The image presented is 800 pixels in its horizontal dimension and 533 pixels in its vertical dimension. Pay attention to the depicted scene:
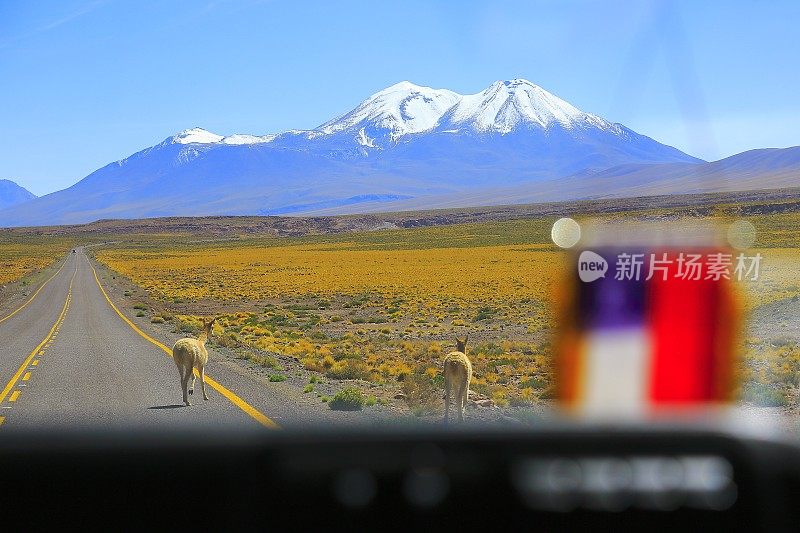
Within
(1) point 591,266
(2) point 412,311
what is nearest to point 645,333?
(1) point 591,266

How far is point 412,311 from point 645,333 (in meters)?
16.5

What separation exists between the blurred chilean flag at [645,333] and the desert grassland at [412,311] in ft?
2.01

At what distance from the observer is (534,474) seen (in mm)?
1966

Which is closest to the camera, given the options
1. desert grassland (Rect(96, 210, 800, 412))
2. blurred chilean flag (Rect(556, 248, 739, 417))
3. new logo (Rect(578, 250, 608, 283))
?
blurred chilean flag (Rect(556, 248, 739, 417))

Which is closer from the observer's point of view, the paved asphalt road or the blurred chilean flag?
the paved asphalt road

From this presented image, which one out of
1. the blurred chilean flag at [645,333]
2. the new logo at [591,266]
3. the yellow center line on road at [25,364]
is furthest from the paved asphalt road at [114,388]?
the new logo at [591,266]

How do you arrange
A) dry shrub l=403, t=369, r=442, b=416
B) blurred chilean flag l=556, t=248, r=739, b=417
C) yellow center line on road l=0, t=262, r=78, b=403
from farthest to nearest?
blurred chilean flag l=556, t=248, r=739, b=417
yellow center line on road l=0, t=262, r=78, b=403
dry shrub l=403, t=369, r=442, b=416

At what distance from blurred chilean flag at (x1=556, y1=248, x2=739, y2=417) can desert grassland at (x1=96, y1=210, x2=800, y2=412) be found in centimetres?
61

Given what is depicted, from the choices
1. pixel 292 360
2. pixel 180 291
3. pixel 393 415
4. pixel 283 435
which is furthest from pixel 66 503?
pixel 180 291

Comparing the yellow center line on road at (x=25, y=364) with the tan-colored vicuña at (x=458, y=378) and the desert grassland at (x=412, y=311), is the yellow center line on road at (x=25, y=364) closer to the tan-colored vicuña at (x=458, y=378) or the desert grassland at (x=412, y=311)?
the desert grassland at (x=412, y=311)

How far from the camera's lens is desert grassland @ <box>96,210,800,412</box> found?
1520 cm

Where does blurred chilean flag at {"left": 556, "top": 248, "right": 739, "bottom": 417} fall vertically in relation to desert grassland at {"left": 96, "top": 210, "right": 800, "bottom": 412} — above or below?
above

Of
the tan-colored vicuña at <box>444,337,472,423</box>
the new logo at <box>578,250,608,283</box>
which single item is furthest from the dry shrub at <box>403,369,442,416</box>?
the new logo at <box>578,250,608,283</box>

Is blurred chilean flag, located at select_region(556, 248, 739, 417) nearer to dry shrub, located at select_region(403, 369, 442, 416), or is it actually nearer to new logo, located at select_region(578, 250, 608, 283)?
new logo, located at select_region(578, 250, 608, 283)
